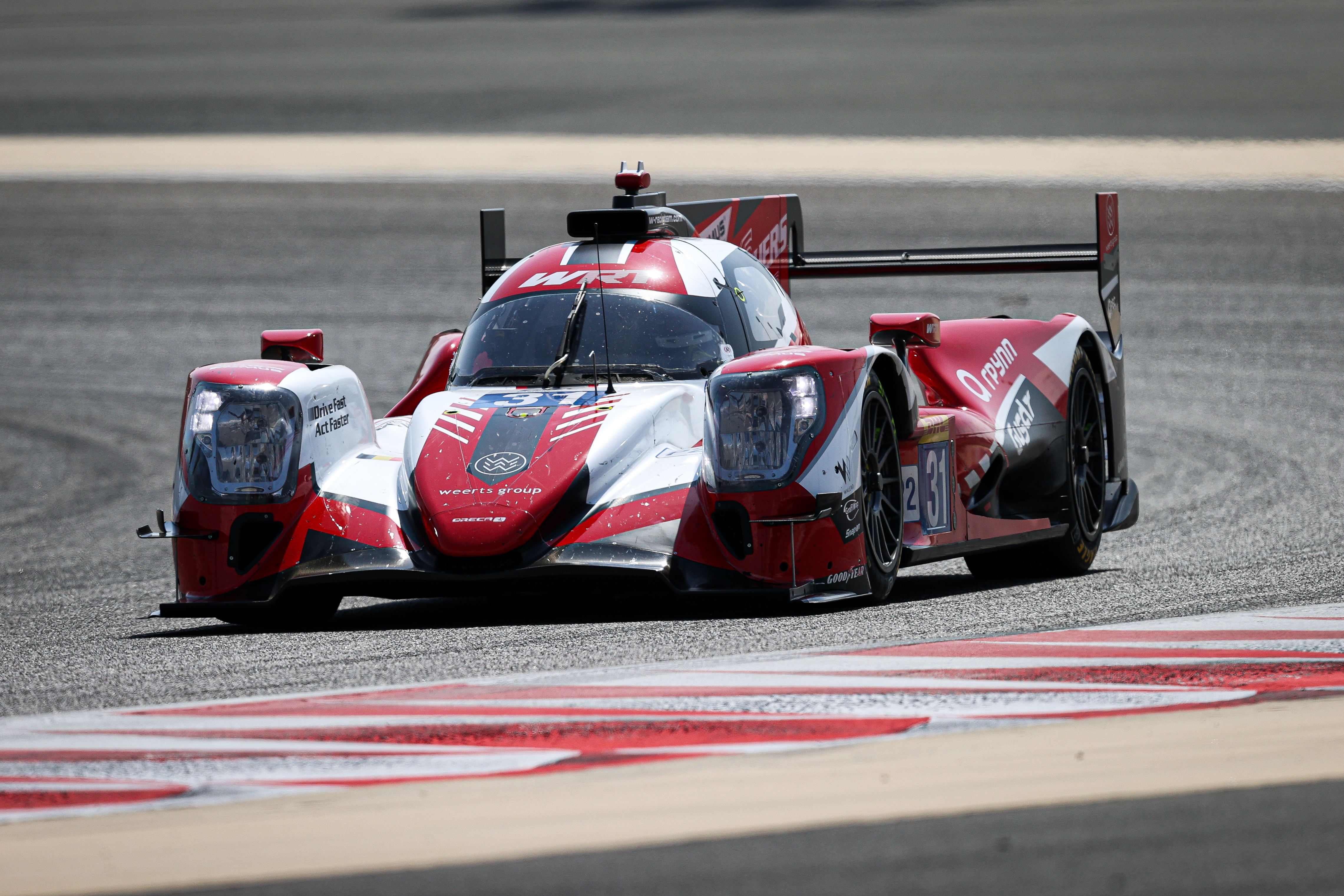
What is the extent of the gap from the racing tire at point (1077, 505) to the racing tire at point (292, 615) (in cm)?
292

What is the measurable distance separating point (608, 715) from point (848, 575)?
2191mm

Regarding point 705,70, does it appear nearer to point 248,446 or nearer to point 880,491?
point 880,491

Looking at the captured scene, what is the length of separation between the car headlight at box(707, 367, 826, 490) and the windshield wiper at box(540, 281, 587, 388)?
1.14m

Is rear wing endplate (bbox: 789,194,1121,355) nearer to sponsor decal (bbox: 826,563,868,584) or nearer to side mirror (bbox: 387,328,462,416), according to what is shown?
side mirror (bbox: 387,328,462,416)

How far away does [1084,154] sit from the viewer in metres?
27.8

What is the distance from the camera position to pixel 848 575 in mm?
7082

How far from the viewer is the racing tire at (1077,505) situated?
912cm

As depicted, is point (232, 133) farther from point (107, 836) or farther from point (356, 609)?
point (107, 836)

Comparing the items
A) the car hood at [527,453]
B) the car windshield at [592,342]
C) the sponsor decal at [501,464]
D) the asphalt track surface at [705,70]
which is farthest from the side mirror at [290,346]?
the asphalt track surface at [705,70]

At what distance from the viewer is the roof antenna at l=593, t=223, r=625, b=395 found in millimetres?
7684

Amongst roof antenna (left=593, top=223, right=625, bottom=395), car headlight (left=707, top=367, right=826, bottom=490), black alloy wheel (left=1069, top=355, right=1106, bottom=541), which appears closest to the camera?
car headlight (left=707, top=367, right=826, bottom=490)

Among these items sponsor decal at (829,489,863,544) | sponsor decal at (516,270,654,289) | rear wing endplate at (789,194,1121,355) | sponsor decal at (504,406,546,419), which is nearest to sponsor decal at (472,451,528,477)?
sponsor decal at (504,406,546,419)

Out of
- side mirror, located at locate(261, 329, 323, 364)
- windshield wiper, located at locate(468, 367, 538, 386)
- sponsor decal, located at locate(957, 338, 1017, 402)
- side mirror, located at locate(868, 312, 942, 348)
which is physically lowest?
sponsor decal, located at locate(957, 338, 1017, 402)

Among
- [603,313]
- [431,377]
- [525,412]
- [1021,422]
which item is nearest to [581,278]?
[603,313]
